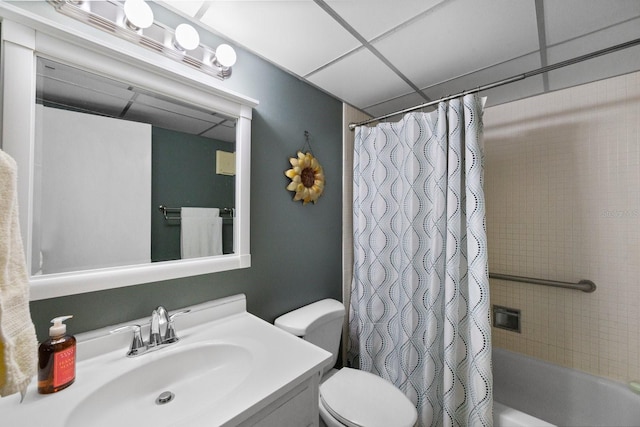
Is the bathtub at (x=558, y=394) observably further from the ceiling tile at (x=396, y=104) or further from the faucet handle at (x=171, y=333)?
the ceiling tile at (x=396, y=104)

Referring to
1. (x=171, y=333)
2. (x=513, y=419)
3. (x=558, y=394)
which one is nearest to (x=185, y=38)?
(x=171, y=333)

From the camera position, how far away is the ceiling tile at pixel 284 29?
3.19ft

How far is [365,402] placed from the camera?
1174 mm

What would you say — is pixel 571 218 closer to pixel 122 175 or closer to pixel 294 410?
pixel 294 410

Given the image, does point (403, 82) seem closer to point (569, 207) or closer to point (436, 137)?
point (436, 137)

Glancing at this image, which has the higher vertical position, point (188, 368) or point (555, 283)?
point (555, 283)

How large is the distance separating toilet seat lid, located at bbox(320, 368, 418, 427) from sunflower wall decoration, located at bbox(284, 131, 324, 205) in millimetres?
988

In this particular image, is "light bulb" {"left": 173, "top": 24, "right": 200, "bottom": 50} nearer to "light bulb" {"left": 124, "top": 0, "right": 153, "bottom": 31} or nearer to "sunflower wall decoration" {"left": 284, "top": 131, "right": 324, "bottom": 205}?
"light bulb" {"left": 124, "top": 0, "right": 153, "bottom": 31}

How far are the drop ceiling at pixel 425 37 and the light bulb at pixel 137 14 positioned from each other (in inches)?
5.4

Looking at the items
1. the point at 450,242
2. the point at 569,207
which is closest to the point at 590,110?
the point at 569,207

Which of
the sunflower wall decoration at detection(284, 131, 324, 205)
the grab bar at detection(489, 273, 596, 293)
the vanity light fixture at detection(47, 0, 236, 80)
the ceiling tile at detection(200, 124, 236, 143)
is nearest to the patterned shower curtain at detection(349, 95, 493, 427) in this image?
the sunflower wall decoration at detection(284, 131, 324, 205)

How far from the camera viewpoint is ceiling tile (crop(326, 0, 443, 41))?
3.10ft

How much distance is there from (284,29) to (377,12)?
0.39 m

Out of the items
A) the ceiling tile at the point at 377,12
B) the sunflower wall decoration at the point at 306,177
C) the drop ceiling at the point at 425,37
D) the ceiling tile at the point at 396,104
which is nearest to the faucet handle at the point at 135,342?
the sunflower wall decoration at the point at 306,177
